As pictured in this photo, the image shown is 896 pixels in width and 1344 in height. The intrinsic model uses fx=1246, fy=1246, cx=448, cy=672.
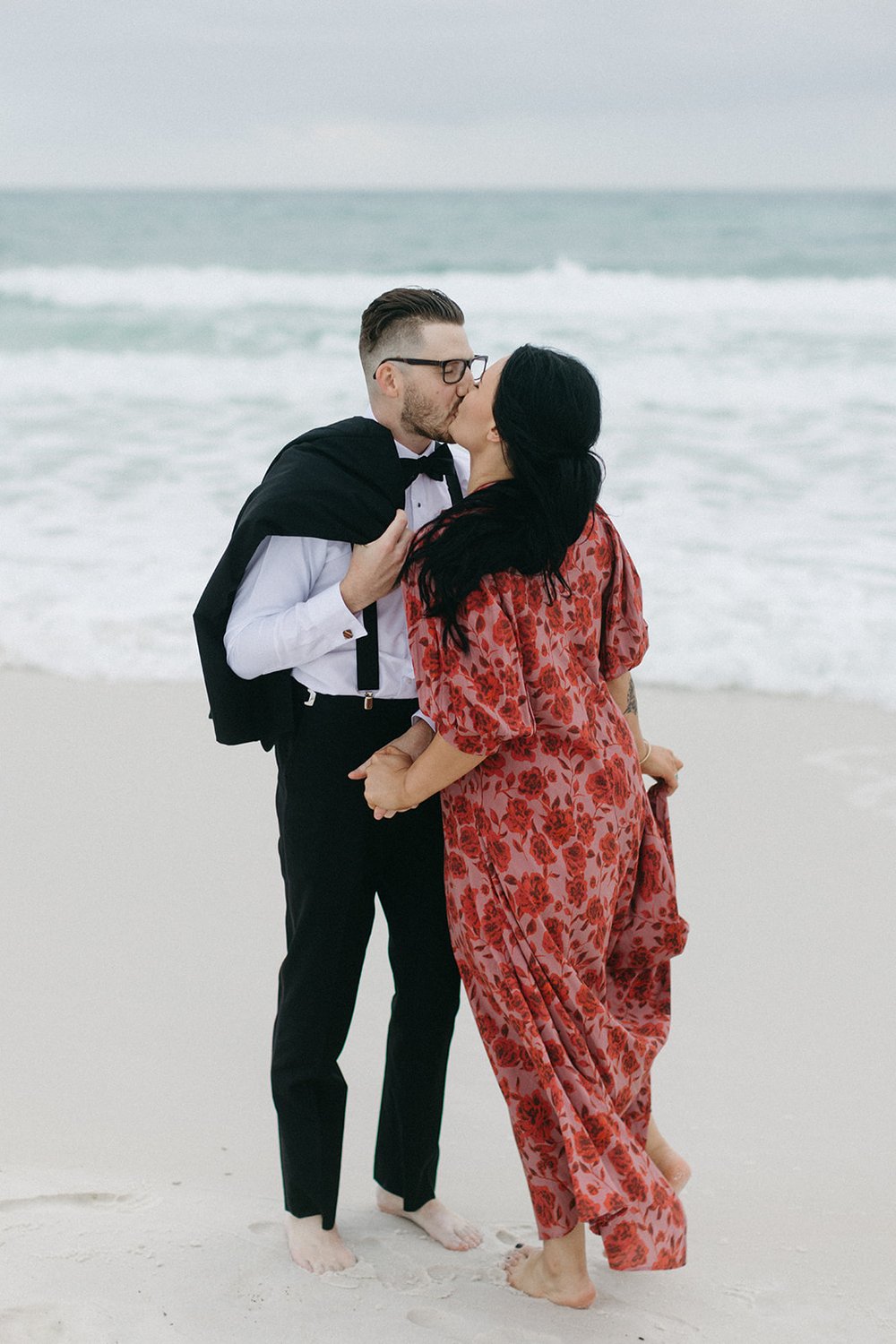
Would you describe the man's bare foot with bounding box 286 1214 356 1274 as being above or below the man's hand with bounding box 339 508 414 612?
below

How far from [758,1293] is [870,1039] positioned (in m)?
1.02

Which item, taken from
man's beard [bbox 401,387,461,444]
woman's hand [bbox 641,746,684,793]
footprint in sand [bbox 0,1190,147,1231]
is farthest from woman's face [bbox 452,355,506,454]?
footprint in sand [bbox 0,1190,147,1231]

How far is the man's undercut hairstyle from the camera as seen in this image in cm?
208

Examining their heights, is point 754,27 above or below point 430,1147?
above

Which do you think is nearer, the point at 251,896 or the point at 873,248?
the point at 251,896

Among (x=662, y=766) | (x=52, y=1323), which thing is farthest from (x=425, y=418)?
(x=52, y=1323)

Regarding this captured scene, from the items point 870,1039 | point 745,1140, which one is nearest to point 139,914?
point 745,1140

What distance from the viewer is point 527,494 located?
195 centimetres

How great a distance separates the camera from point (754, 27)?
24422mm

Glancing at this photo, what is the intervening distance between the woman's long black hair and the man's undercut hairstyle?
228 mm

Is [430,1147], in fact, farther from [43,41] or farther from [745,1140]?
[43,41]

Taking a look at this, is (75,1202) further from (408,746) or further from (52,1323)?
(408,746)

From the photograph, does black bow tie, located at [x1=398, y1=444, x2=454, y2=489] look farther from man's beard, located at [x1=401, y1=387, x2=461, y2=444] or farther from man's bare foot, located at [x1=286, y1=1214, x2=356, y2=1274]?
man's bare foot, located at [x1=286, y1=1214, x2=356, y2=1274]

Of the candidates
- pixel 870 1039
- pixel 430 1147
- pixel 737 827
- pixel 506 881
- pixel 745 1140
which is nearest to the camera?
pixel 506 881
